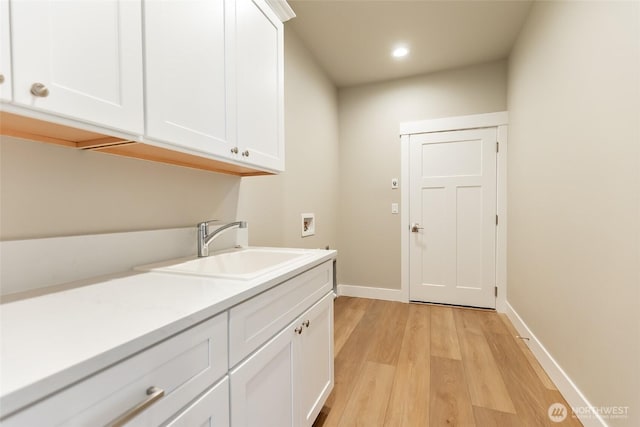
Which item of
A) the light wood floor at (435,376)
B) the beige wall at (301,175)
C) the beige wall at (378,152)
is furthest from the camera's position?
the beige wall at (378,152)

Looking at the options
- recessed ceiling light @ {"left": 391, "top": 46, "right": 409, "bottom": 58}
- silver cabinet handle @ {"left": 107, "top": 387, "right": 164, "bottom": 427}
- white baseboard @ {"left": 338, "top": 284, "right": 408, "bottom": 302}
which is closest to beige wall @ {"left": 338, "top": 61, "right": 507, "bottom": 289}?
white baseboard @ {"left": 338, "top": 284, "right": 408, "bottom": 302}

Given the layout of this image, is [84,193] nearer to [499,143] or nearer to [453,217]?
[453,217]

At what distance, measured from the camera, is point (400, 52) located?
2773 millimetres

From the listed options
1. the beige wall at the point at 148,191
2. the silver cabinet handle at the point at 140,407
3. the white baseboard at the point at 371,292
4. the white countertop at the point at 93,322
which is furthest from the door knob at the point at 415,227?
the silver cabinet handle at the point at 140,407

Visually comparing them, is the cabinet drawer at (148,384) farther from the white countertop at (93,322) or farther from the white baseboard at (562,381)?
the white baseboard at (562,381)

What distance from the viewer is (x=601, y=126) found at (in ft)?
4.23

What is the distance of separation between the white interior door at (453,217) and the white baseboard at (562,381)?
0.69m

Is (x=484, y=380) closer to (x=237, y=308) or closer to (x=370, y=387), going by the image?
A: (x=370, y=387)

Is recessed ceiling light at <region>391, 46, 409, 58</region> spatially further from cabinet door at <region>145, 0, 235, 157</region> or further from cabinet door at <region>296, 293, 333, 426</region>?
cabinet door at <region>296, 293, 333, 426</region>

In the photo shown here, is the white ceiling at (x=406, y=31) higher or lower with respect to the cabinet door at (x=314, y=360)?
higher

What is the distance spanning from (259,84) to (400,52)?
193 cm

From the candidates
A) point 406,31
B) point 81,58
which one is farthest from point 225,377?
point 406,31

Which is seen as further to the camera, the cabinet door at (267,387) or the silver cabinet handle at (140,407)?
the cabinet door at (267,387)

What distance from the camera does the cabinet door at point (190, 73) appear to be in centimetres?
92
